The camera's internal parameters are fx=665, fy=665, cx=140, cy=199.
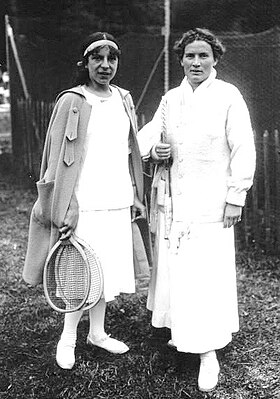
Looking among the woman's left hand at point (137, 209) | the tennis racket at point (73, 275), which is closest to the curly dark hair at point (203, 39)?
the woman's left hand at point (137, 209)

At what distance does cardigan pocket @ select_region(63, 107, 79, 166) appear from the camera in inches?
143

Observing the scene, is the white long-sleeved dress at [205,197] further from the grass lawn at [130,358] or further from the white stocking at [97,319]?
the white stocking at [97,319]

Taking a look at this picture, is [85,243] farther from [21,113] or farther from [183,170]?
[21,113]

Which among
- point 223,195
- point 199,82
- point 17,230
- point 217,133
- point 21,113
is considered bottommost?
point 17,230

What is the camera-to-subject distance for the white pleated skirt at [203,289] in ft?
12.2

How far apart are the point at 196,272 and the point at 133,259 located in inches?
18.9

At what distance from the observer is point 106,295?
12.7ft

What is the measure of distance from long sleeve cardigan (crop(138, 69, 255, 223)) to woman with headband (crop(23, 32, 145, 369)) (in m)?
0.29

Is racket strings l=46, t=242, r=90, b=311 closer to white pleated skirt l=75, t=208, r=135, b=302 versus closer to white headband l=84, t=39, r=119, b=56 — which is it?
white pleated skirt l=75, t=208, r=135, b=302

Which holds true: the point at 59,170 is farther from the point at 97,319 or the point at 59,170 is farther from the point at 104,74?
the point at 97,319

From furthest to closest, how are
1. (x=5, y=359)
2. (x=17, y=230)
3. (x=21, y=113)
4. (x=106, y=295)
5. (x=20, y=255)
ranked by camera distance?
1. (x=21, y=113)
2. (x=17, y=230)
3. (x=20, y=255)
4. (x=5, y=359)
5. (x=106, y=295)

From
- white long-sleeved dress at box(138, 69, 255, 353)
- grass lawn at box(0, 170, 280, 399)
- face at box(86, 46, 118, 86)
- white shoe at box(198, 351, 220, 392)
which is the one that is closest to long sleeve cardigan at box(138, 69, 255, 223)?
white long-sleeved dress at box(138, 69, 255, 353)

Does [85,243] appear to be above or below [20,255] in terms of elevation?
above

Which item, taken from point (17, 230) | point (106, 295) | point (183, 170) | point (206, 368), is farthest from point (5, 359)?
point (17, 230)
